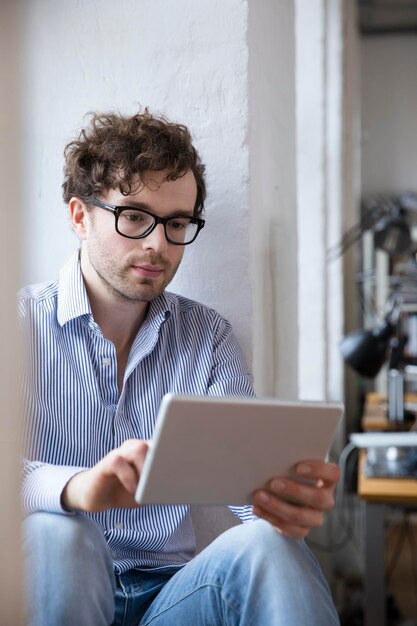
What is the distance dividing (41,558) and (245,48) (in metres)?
1.19

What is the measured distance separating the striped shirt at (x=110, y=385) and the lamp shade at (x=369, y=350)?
128 cm

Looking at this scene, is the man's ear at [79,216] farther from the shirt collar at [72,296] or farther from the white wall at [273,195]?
the white wall at [273,195]

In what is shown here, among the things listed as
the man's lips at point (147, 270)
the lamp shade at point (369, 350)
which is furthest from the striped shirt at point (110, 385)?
the lamp shade at point (369, 350)

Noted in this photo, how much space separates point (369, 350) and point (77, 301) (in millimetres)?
1532

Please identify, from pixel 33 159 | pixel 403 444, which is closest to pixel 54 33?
pixel 33 159

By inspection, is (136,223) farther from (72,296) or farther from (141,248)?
(72,296)

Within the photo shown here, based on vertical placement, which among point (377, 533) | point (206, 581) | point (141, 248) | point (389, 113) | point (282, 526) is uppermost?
point (389, 113)

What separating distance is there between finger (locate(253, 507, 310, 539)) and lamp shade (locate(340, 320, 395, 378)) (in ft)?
5.64

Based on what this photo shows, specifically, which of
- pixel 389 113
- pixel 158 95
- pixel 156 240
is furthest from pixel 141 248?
pixel 389 113

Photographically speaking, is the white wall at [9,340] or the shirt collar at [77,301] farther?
the shirt collar at [77,301]

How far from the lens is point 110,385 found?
5.68 feet

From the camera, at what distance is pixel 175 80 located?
6.68 feet

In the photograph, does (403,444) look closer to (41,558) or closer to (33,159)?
(33,159)

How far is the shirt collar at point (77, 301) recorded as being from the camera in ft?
5.68
